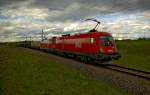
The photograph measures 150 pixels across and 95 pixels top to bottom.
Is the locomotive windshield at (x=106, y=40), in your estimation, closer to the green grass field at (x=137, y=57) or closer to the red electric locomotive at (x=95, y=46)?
the red electric locomotive at (x=95, y=46)

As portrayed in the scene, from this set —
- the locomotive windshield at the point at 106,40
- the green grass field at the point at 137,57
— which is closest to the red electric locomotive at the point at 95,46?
the locomotive windshield at the point at 106,40

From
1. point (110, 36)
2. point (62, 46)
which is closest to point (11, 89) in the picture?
point (110, 36)

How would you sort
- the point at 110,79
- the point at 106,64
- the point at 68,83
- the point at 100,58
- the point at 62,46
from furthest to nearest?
the point at 62,46
the point at 106,64
the point at 100,58
the point at 110,79
the point at 68,83

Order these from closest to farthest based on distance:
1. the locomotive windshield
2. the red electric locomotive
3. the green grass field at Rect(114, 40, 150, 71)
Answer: the red electric locomotive
the locomotive windshield
the green grass field at Rect(114, 40, 150, 71)

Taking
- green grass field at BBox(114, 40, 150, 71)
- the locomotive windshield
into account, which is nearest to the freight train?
the locomotive windshield

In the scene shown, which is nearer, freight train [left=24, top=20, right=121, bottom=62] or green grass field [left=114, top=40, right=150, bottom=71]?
freight train [left=24, top=20, right=121, bottom=62]

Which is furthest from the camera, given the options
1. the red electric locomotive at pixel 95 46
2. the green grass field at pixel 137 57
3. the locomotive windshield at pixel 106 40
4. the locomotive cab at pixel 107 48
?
the green grass field at pixel 137 57

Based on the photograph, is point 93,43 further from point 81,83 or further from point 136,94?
point 136,94

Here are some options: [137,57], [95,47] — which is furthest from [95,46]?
[137,57]

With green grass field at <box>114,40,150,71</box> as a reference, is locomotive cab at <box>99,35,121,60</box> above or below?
above

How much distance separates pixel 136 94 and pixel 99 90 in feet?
5.83

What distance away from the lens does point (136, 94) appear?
14516 mm

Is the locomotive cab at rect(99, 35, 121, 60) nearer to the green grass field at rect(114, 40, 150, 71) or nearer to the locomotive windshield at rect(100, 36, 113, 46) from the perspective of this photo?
the locomotive windshield at rect(100, 36, 113, 46)

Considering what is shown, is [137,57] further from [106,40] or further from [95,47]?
[95,47]
